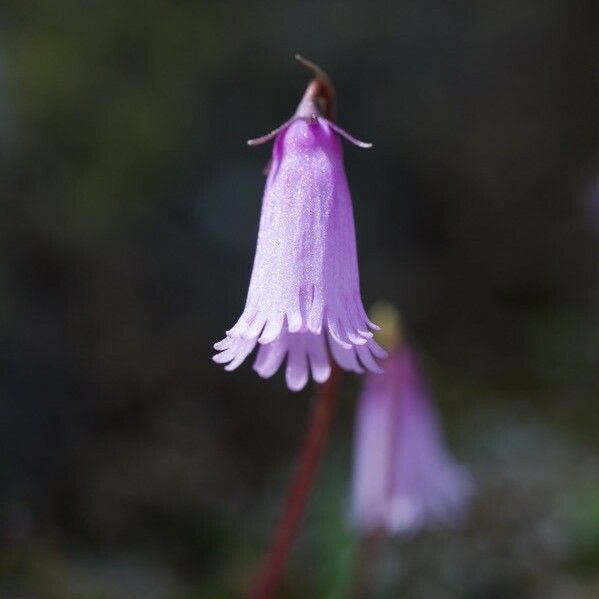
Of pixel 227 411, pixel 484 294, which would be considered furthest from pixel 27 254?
pixel 484 294

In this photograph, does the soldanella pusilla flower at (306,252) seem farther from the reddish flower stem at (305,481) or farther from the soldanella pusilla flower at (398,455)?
the soldanella pusilla flower at (398,455)

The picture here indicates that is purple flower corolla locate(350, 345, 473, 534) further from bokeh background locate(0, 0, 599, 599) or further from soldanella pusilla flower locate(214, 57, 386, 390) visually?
soldanella pusilla flower locate(214, 57, 386, 390)

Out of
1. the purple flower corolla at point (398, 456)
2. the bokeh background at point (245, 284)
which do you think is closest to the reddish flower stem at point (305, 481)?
the purple flower corolla at point (398, 456)

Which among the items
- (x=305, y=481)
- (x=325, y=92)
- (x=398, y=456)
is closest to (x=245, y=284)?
(x=398, y=456)

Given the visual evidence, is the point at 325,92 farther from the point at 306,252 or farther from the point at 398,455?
the point at 398,455

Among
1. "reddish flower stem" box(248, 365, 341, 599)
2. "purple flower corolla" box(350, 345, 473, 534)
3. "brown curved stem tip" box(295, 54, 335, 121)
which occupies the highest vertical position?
"brown curved stem tip" box(295, 54, 335, 121)

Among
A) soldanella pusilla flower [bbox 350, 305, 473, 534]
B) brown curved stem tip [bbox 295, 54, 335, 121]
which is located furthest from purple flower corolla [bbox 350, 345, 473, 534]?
brown curved stem tip [bbox 295, 54, 335, 121]

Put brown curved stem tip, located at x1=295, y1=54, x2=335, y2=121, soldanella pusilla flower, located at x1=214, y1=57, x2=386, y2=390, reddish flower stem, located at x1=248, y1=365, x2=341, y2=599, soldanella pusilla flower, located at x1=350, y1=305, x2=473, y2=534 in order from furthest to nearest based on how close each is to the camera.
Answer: soldanella pusilla flower, located at x1=350, y1=305, x2=473, y2=534
reddish flower stem, located at x1=248, y1=365, x2=341, y2=599
brown curved stem tip, located at x1=295, y1=54, x2=335, y2=121
soldanella pusilla flower, located at x1=214, y1=57, x2=386, y2=390
